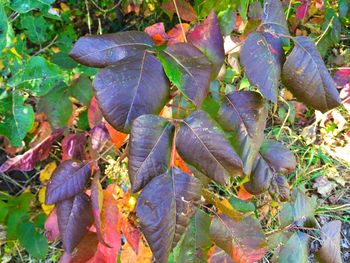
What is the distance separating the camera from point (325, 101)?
0.77 meters

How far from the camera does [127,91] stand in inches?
26.1

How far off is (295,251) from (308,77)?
0.44m

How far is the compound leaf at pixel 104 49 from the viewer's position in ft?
2.40

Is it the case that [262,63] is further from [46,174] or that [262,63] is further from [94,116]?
[46,174]

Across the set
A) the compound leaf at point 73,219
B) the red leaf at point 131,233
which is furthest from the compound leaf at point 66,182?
the red leaf at point 131,233

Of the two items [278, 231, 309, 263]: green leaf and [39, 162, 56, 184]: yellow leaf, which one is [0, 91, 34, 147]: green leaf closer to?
[39, 162, 56, 184]: yellow leaf

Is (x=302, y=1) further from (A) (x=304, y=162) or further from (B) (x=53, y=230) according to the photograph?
(B) (x=53, y=230)

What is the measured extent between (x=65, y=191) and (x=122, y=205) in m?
0.17

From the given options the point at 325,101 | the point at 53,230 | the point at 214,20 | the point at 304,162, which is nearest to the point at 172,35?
the point at 214,20

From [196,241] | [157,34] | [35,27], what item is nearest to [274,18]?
[157,34]

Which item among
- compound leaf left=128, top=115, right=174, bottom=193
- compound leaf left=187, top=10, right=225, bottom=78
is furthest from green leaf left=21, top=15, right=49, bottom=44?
compound leaf left=128, top=115, right=174, bottom=193

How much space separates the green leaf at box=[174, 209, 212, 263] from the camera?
917 mm

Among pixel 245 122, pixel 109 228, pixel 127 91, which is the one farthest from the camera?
pixel 109 228

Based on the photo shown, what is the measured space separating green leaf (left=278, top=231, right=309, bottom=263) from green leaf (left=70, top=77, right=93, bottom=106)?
2.03ft
